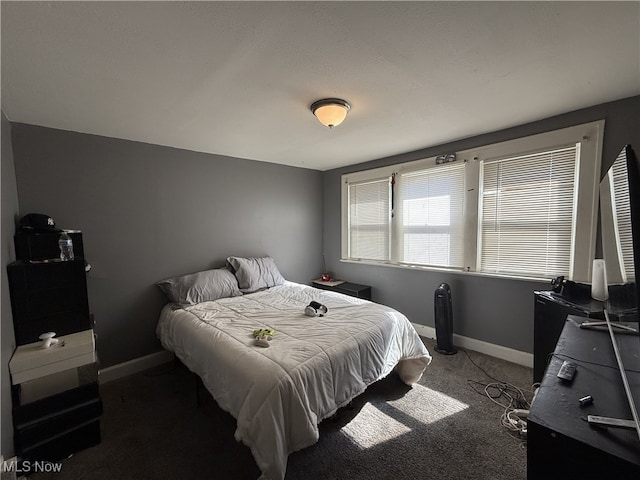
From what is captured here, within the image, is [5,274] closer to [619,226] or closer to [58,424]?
[58,424]

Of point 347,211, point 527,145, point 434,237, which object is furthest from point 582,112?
point 347,211

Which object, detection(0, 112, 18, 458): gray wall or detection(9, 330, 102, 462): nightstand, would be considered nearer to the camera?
detection(0, 112, 18, 458): gray wall

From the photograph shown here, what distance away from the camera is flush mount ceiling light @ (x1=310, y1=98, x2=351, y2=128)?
188 cm

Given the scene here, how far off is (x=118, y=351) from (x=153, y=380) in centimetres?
47

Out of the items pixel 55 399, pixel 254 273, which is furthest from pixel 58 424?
pixel 254 273

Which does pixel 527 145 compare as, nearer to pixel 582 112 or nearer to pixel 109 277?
pixel 582 112

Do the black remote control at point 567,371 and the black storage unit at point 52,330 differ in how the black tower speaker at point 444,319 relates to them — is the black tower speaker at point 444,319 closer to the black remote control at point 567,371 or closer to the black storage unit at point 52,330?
the black remote control at point 567,371

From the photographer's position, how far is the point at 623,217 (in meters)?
0.98

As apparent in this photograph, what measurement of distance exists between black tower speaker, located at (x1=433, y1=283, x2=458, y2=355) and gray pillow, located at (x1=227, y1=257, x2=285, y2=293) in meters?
1.92

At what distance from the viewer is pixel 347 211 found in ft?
13.7

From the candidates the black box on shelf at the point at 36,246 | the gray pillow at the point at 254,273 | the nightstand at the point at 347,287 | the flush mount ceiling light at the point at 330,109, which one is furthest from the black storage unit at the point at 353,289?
the black box on shelf at the point at 36,246

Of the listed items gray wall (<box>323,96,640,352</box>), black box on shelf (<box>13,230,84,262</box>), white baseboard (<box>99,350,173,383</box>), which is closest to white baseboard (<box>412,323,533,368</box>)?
gray wall (<box>323,96,640,352</box>)

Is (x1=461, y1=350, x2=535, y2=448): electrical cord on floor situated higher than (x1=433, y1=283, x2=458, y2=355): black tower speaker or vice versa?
(x1=433, y1=283, x2=458, y2=355): black tower speaker

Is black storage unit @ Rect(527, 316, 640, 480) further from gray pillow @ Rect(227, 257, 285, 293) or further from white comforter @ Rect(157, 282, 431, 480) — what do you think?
gray pillow @ Rect(227, 257, 285, 293)
